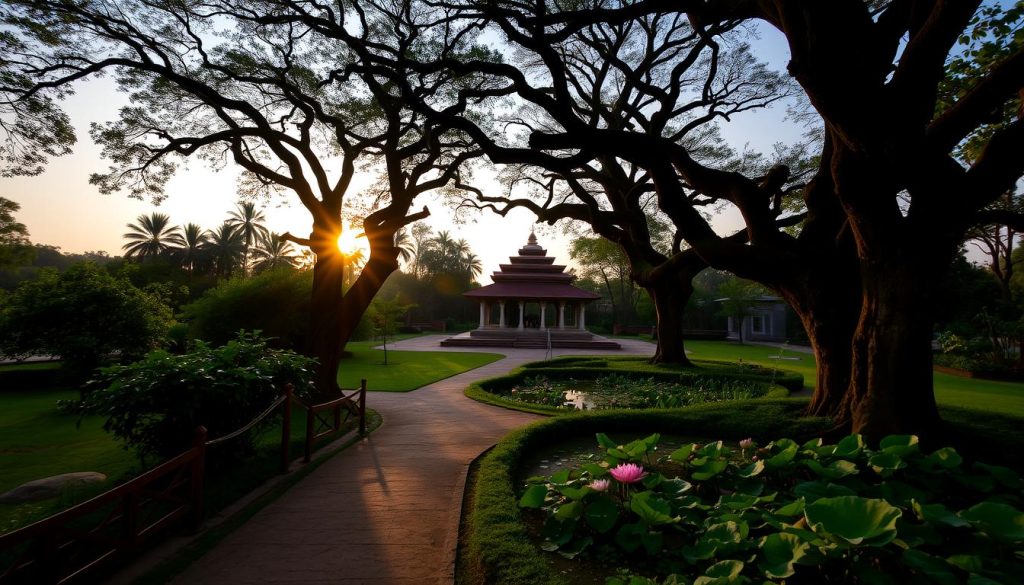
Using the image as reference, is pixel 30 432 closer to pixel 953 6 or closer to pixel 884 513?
pixel 884 513

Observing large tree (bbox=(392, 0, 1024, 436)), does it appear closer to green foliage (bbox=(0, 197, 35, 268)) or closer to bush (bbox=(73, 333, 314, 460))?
bush (bbox=(73, 333, 314, 460))

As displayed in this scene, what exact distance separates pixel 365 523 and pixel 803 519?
3.27m

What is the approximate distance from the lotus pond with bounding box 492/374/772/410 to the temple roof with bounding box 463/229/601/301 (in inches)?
711

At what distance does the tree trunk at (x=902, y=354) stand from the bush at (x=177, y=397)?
273 inches

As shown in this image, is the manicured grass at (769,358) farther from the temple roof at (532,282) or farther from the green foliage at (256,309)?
the green foliage at (256,309)

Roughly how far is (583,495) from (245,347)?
4469 mm

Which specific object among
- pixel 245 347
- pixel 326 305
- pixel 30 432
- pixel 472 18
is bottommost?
pixel 30 432

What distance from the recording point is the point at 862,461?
3.71m

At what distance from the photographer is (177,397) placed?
449cm

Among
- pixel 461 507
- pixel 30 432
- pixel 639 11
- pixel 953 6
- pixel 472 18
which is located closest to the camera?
pixel 461 507

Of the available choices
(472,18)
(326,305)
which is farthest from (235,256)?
(472,18)

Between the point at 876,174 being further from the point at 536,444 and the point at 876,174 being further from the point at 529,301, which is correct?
the point at 529,301

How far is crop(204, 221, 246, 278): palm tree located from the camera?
1454 inches

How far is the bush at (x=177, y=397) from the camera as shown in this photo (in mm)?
4320
